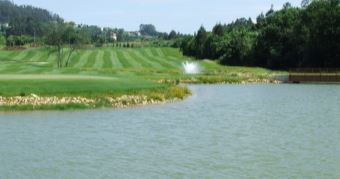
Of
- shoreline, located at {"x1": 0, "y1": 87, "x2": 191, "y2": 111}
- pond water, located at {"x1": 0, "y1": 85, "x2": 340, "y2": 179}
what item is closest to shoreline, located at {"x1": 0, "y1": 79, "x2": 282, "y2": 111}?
shoreline, located at {"x1": 0, "y1": 87, "x2": 191, "y2": 111}

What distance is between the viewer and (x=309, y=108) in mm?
44188

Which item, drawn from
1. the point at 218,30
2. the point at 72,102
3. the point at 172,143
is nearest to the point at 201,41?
the point at 218,30

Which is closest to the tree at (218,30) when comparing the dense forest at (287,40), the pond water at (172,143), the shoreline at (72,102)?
the dense forest at (287,40)

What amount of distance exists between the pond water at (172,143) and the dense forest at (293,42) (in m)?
67.2

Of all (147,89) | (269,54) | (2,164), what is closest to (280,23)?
(269,54)

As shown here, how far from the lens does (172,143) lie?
26688 mm

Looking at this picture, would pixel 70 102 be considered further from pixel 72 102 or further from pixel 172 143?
pixel 172 143

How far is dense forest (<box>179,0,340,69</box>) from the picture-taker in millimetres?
107875

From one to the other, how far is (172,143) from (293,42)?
93260 mm

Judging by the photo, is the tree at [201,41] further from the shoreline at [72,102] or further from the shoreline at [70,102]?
the shoreline at [70,102]

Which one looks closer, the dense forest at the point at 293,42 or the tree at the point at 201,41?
the dense forest at the point at 293,42

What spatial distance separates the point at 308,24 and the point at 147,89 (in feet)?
222

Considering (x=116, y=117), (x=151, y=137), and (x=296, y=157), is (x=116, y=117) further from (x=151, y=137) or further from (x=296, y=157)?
(x=296, y=157)

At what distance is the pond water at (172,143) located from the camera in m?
20.7
